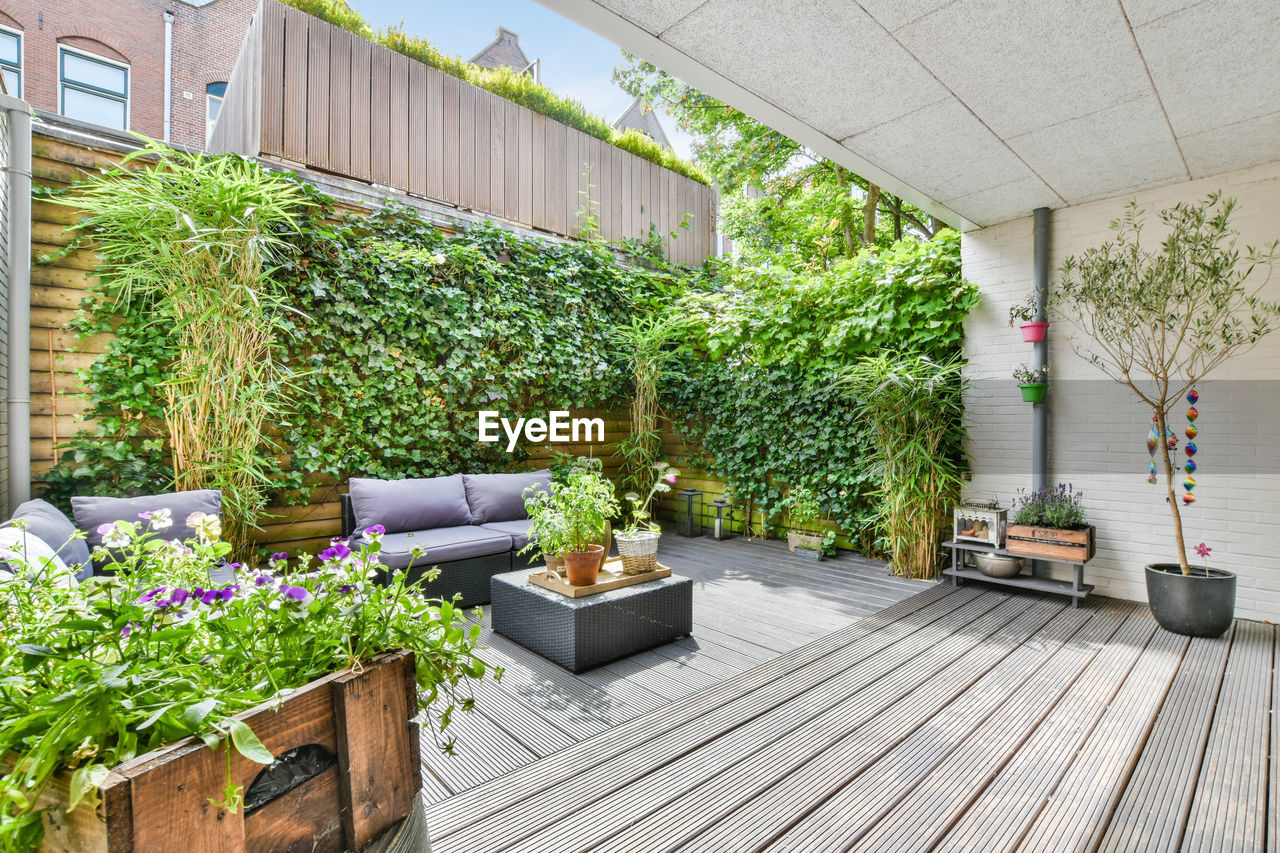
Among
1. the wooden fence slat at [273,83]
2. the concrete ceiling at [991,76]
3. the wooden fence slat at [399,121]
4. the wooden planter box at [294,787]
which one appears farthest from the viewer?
the wooden fence slat at [399,121]

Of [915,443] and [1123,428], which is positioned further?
[915,443]

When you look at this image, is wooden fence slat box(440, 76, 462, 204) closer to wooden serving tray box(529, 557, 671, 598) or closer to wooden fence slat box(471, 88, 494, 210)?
wooden fence slat box(471, 88, 494, 210)

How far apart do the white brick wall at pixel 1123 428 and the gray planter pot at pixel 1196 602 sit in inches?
19.2

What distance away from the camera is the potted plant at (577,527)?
282 cm

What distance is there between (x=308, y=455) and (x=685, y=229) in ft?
16.3

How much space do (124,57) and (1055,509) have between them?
14312 millimetres

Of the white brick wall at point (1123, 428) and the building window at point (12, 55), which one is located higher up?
the building window at point (12, 55)

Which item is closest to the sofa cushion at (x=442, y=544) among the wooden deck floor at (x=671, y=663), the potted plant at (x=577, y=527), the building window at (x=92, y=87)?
the wooden deck floor at (x=671, y=663)

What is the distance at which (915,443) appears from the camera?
411cm

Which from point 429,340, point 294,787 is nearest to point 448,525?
point 429,340

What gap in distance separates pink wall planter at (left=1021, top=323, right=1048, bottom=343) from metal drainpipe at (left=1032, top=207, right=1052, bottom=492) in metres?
0.06

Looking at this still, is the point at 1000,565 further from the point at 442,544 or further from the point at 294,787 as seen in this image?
the point at 294,787

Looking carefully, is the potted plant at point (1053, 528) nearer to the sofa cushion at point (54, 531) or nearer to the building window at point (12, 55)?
the sofa cushion at point (54, 531)

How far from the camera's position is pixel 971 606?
3609 millimetres
